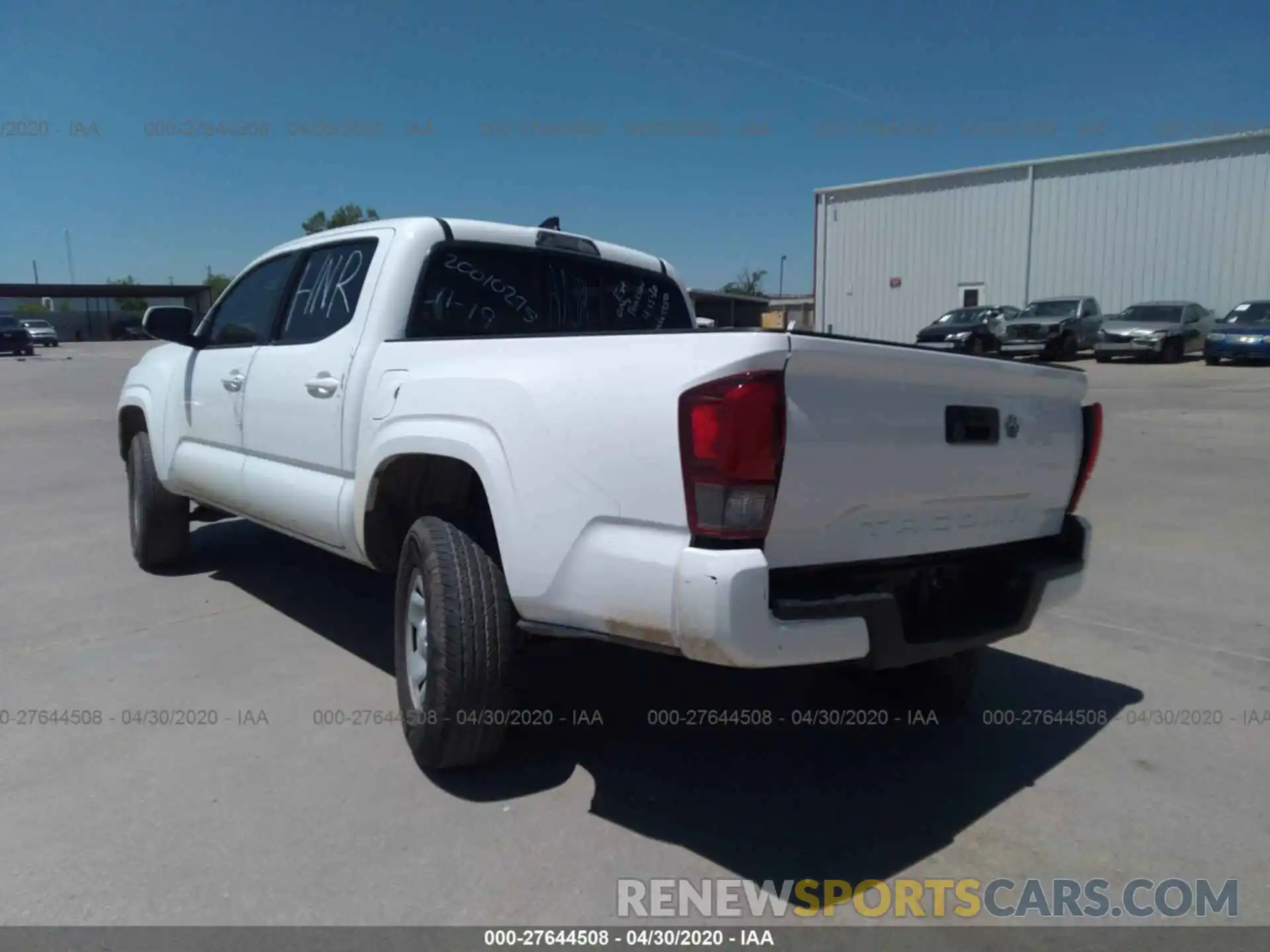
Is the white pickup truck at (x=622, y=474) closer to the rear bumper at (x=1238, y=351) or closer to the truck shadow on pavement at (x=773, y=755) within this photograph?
the truck shadow on pavement at (x=773, y=755)

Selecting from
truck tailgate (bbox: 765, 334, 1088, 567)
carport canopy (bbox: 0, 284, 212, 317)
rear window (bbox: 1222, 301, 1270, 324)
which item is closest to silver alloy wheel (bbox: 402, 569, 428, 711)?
truck tailgate (bbox: 765, 334, 1088, 567)

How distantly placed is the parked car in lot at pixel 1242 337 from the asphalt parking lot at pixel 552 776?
2140 cm

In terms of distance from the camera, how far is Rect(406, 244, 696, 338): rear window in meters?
4.11

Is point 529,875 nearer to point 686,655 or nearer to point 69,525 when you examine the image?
point 686,655

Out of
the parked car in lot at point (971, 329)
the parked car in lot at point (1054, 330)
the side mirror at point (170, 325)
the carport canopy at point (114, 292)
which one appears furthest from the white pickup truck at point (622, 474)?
the carport canopy at point (114, 292)

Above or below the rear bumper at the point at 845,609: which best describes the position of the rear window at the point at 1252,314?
above

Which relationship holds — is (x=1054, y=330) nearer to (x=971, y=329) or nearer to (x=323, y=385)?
(x=971, y=329)

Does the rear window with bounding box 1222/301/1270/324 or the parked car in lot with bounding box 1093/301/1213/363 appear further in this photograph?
the parked car in lot with bounding box 1093/301/1213/363

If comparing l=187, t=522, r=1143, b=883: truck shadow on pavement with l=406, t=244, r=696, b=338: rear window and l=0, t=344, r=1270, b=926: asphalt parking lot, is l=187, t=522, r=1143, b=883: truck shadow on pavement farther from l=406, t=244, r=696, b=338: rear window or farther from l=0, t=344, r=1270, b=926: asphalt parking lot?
l=406, t=244, r=696, b=338: rear window

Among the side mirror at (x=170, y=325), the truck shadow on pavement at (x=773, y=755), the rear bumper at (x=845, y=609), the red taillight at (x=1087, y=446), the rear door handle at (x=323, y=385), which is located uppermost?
the side mirror at (x=170, y=325)

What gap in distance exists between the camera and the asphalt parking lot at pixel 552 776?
2.82 meters

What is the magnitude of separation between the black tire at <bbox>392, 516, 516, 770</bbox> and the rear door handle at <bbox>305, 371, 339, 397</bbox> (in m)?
0.97

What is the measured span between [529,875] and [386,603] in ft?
9.26

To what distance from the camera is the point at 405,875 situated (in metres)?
2.82
